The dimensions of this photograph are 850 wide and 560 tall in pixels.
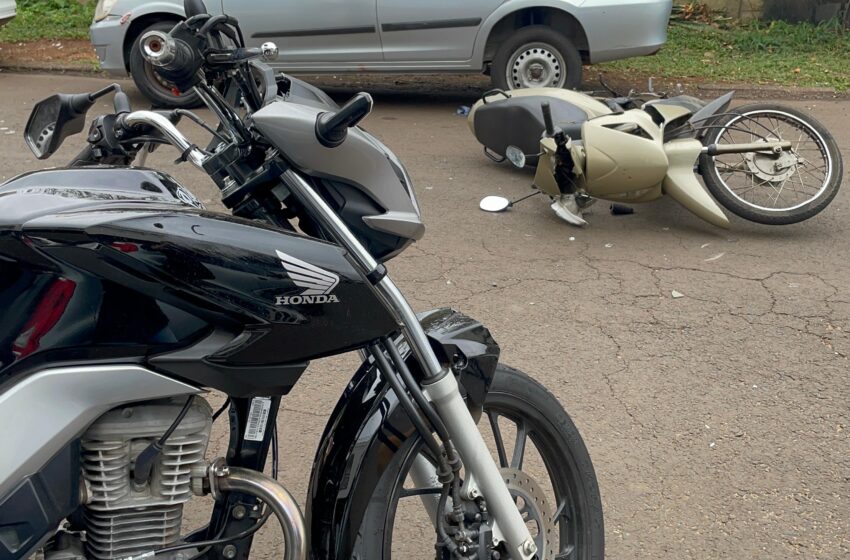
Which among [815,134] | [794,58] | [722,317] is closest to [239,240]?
[722,317]

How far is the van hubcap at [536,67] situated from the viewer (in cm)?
812

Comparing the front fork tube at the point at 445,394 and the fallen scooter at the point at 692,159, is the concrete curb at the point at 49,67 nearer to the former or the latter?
the fallen scooter at the point at 692,159

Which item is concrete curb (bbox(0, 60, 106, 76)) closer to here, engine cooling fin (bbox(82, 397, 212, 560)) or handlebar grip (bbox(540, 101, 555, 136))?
handlebar grip (bbox(540, 101, 555, 136))

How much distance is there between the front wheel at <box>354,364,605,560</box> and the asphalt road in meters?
0.54

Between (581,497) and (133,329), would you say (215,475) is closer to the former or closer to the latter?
(133,329)

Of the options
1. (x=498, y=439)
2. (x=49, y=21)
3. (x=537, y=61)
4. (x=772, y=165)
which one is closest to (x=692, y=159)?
(x=772, y=165)

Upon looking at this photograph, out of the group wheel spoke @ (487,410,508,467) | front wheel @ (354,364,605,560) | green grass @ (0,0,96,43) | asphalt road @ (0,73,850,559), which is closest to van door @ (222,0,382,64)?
asphalt road @ (0,73,850,559)

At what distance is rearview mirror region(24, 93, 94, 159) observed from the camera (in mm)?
2281

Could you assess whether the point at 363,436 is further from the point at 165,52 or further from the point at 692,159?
the point at 692,159

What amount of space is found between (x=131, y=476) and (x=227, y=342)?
1.12 ft

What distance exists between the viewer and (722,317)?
4.56m

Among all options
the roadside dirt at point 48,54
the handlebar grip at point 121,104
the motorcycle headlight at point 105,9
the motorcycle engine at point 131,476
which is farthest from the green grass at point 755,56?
the motorcycle engine at point 131,476

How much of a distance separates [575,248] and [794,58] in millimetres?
6569

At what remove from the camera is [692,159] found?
215 inches
